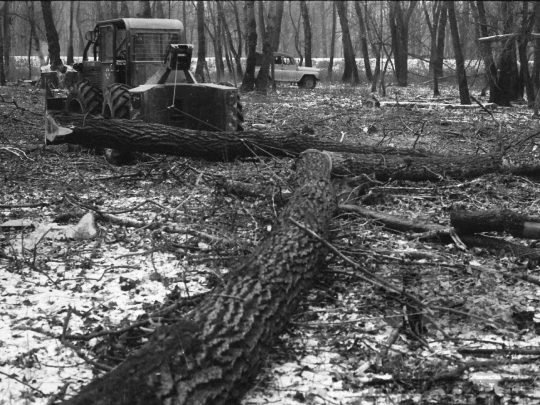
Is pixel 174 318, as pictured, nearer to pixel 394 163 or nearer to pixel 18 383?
pixel 18 383

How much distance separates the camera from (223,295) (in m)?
3.79

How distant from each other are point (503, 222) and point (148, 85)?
20.8ft

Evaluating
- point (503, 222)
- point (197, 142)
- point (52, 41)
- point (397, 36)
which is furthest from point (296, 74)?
point (503, 222)

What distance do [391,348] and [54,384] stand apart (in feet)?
5.85

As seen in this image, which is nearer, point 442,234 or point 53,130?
point 442,234

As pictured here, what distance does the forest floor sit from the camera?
345 cm

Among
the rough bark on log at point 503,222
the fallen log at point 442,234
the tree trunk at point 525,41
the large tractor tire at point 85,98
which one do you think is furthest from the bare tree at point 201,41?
the rough bark on log at point 503,222

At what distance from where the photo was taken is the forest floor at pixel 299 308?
3449mm

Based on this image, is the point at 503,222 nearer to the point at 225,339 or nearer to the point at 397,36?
the point at 225,339

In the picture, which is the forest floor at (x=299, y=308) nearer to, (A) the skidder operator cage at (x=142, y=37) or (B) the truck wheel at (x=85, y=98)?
(B) the truck wheel at (x=85, y=98)

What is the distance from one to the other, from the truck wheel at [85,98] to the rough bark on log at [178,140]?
8.43 feet

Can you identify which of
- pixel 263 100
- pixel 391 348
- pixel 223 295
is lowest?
pixel 391 348

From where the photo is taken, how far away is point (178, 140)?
8.59 meters

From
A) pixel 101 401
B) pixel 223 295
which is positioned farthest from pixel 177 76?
pixel 101 401
